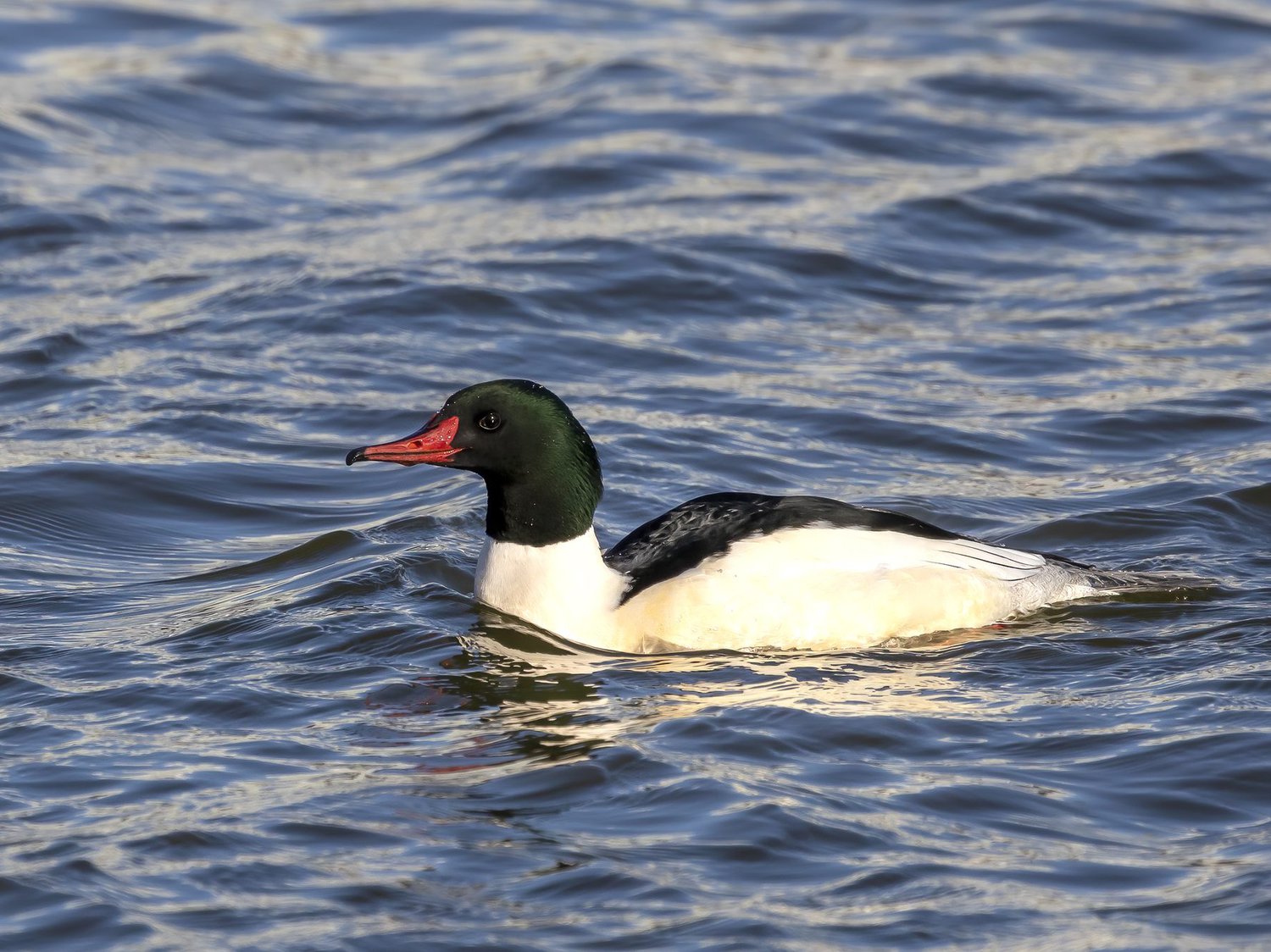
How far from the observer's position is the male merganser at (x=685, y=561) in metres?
8.46

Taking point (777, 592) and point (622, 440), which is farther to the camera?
point (622, 440)

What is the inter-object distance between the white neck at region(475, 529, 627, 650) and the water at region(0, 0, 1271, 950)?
0.17 metres

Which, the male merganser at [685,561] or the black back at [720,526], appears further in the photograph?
the black back at [720,526]

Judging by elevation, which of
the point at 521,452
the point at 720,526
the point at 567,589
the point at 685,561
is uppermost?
the point at 521,452

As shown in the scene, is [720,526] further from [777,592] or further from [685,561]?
[777,592]

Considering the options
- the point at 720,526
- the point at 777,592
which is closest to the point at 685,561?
the point at 720,526

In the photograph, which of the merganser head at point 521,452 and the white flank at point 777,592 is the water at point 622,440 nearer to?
the white flank at point 777,592

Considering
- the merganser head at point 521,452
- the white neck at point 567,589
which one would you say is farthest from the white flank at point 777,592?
the merganser head at point 521,452

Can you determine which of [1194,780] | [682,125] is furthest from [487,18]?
[1194,780]

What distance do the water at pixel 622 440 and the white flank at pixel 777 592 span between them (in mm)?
166

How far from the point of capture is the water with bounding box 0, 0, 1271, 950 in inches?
254

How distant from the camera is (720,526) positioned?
340 inches

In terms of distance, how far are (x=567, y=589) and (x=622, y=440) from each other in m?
3.25

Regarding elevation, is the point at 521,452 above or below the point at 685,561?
above
